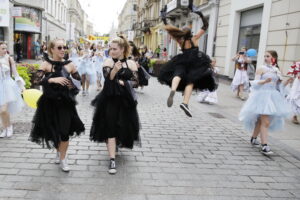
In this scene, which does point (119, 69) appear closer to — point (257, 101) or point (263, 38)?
point (257, 101)

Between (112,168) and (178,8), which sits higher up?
(178,8)

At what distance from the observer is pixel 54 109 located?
13.0ft

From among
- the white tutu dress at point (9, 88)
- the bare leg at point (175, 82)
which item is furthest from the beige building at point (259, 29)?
the white tutu dress at point (9, 88)

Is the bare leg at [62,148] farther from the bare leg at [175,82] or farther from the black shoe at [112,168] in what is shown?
the bare leg at [175,82]

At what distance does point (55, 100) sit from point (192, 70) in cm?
223

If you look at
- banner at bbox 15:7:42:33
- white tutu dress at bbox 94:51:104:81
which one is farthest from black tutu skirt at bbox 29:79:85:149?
banner at bbox 15:7:42:33

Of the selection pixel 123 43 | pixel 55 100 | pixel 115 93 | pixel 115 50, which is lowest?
pixel 55 100

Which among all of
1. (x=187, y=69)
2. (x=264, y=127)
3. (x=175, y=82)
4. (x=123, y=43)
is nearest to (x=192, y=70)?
(x=187, y=69)

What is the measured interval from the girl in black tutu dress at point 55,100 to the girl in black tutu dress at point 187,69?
1.66 metres

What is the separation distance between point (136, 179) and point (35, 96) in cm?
257

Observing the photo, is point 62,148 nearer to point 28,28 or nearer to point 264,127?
point 264,127

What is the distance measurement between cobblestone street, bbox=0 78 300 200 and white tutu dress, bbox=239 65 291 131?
1.99ft

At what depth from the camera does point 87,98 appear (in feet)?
34.3

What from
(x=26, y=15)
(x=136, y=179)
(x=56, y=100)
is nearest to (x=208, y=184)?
(x=136, y=179)
